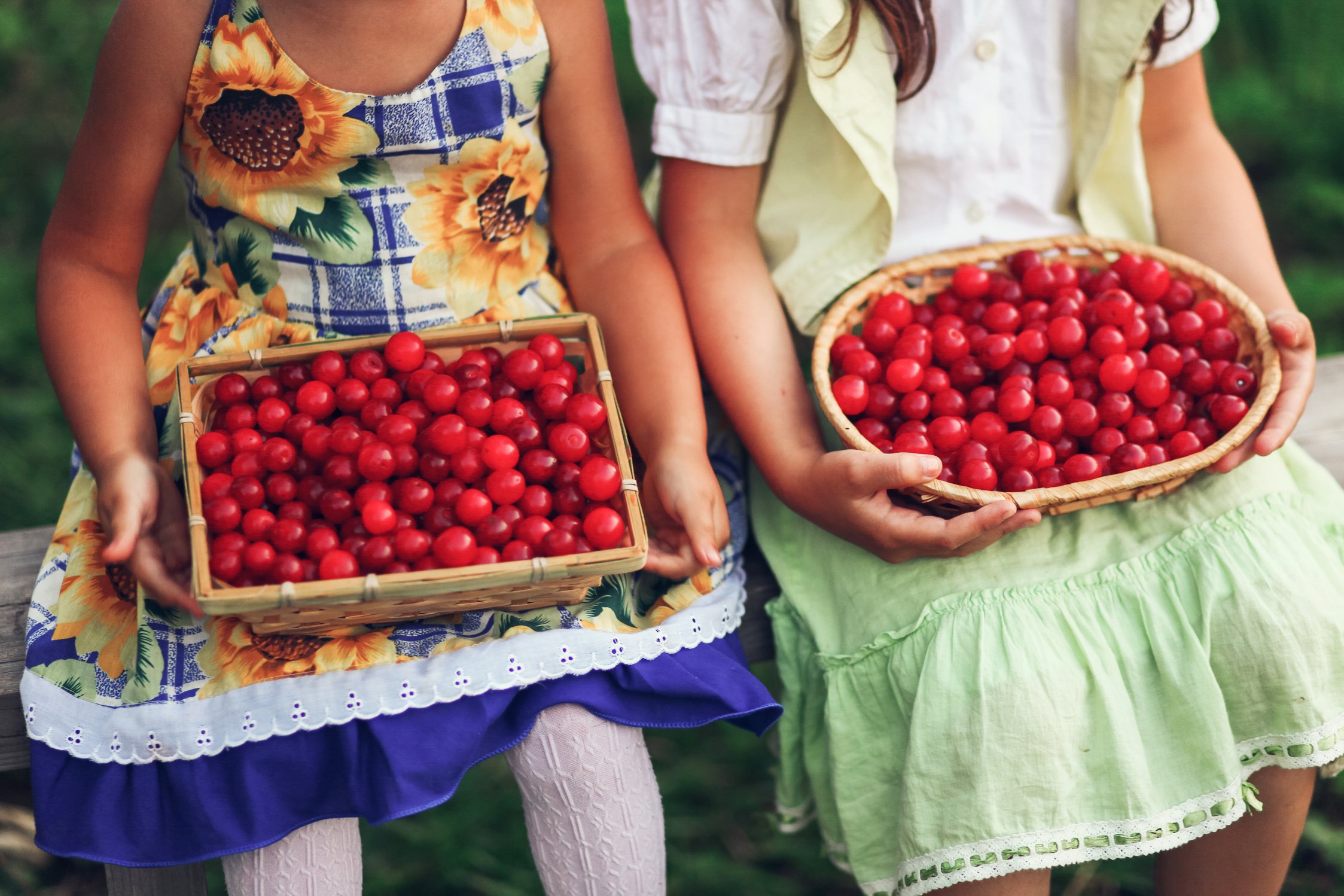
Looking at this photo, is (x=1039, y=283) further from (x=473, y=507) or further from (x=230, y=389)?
(x=230, y=389)

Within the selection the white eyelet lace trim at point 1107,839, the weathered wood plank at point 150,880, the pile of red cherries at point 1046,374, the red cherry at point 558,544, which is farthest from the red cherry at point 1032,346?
the weathered wood plank at point 150,880

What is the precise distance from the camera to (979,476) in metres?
1.19

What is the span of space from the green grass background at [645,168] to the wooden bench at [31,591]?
0.27 metres

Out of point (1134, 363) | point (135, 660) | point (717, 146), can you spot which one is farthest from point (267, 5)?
point (1134, 363)

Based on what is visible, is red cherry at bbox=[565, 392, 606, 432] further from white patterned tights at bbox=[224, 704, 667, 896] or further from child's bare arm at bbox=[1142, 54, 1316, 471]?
child's bare arm at bbox=[1142, 54, 1316, 471]

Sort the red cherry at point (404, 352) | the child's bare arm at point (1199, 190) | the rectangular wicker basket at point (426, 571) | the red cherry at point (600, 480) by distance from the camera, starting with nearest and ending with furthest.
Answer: the rectangular wicker basket at point (426, 571) → the red cherry at point (600, 480) → the red cherry at point (404, 352) → the child's bare arm at point (1199, 190)

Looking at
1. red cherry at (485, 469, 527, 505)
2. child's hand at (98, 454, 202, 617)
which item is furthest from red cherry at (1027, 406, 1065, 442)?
child's hand at (98, 454, 202, 617)

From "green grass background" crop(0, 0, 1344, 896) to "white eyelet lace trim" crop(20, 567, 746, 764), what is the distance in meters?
0.57

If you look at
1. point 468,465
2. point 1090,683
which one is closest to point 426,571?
point 468,465

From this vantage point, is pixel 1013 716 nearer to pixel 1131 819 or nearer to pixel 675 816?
pixel 1131 819

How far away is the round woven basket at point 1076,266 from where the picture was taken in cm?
117

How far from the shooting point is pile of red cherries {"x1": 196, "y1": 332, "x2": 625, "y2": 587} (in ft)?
3.51

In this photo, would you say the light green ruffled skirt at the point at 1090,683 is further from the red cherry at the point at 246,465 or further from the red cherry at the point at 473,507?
the red cherry at the point at 246,465

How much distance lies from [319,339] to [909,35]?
0.78m
